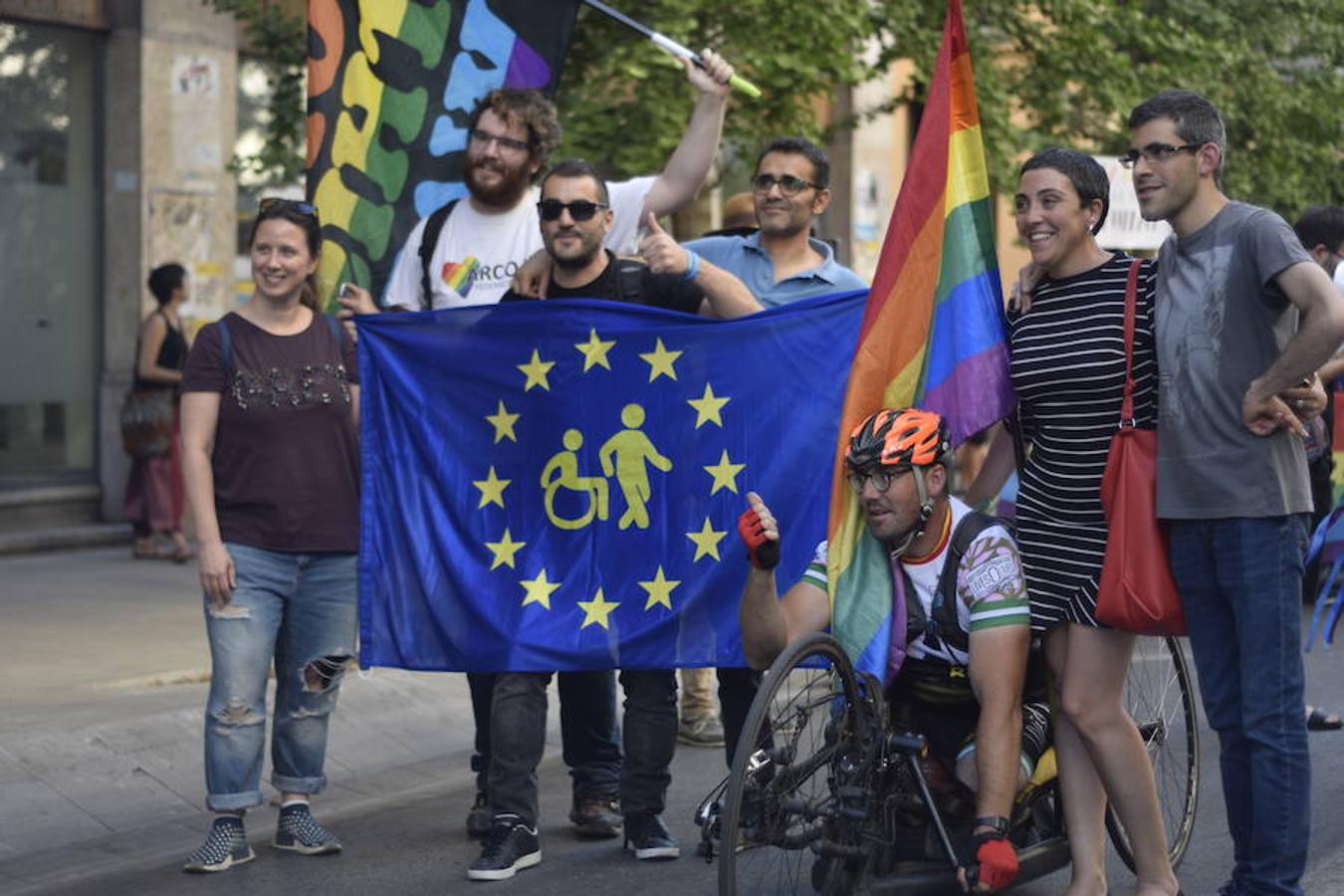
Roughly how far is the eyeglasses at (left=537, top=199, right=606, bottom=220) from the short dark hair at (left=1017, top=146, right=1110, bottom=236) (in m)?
1.30

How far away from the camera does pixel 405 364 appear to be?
21.7 ft

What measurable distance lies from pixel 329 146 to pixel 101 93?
745cm

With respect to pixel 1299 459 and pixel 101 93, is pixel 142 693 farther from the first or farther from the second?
pixel 101 93

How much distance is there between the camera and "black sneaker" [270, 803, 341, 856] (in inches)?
257

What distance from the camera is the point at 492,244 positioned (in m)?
6.77

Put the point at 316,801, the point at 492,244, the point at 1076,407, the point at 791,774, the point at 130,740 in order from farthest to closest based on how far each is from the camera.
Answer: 1. the point at 130,740
2. the point at 316,801
3. the point at 492,244
4. the point at 1076,407
5. the point at 791,774

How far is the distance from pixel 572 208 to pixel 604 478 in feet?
2.54

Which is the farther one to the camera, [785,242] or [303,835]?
[785,242]

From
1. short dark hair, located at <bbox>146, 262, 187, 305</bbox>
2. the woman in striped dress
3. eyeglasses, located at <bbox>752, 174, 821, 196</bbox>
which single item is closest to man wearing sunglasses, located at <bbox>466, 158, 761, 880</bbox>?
eyeglasses, located at <bbox>752, 174, 821, 196</bbox>

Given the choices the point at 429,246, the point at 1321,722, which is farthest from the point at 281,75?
the point at 1321,722

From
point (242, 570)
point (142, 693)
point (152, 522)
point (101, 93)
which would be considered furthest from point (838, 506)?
point (101, 93)

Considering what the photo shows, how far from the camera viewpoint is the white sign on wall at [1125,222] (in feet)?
45.4

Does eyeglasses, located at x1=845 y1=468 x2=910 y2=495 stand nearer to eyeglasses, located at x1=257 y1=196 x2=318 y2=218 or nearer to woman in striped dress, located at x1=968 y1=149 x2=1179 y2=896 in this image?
woman in striped dress, located at x1=968 y1=149 x2=1179 y2=896

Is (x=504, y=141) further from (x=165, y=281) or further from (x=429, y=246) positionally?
(x=165, y=281)
